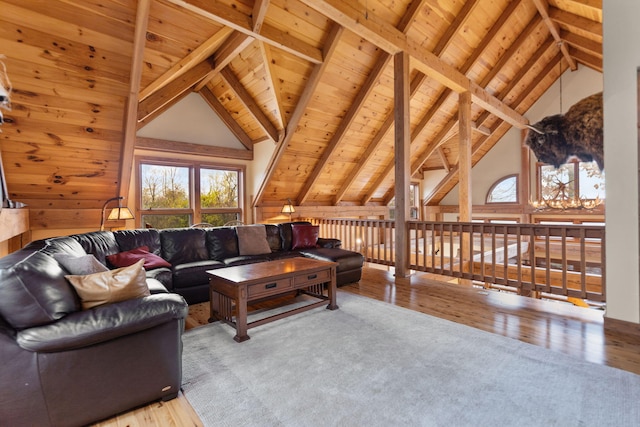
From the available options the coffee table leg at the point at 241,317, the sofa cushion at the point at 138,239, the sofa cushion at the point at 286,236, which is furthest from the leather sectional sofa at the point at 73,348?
the sofa cushion at the point at 286,236

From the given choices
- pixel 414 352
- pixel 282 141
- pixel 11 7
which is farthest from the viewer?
pixel 282 141

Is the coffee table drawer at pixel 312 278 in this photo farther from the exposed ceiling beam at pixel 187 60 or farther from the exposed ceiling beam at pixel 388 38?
the exposed ceiling beam at pixel 187 60

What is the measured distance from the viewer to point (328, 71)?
4980 millimetres

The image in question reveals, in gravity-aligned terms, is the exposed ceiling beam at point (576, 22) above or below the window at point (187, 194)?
above

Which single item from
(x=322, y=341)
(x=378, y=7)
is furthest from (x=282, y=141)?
(x=322, y=341)

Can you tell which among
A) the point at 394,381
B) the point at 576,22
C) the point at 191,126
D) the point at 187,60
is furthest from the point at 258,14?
the point at 576,22

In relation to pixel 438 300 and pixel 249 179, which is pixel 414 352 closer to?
pixel 438 300

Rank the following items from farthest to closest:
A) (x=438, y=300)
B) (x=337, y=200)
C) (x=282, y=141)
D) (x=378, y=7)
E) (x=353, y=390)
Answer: (x=337, y=200)
(x=282, y=141)
(x=378, y=7)
(x=438, y=300)
(x=353, y=390)

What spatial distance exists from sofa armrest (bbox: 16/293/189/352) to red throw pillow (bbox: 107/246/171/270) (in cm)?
167

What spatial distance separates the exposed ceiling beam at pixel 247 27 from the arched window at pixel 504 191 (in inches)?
274

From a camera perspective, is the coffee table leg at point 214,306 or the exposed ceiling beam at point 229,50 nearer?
the coffee table leg at point 214,306

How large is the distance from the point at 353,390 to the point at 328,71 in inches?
179

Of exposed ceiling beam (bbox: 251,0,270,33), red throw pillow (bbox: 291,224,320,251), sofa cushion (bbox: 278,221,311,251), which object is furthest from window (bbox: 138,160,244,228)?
exposed ceiling beam (bbox: 251,0,270,33)

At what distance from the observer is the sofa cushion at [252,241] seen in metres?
4.37
